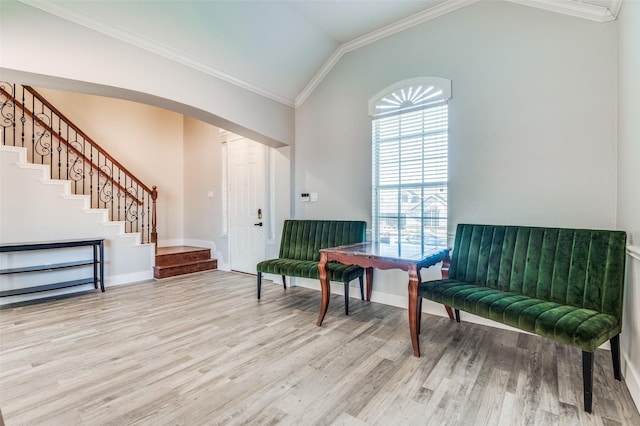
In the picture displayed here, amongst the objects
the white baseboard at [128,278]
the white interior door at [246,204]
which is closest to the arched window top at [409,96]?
the white interior door at [246,204]

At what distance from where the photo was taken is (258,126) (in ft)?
12.9

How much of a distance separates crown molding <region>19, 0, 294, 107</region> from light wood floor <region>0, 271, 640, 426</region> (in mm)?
2689

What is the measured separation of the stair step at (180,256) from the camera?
4.96 m

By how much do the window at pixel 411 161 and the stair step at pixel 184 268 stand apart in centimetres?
338

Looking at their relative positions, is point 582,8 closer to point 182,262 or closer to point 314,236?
point 314,236

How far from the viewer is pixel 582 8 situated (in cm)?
236

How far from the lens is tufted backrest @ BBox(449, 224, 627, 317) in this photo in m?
1.94

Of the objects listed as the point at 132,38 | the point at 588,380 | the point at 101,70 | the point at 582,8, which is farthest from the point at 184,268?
the point at 582,8

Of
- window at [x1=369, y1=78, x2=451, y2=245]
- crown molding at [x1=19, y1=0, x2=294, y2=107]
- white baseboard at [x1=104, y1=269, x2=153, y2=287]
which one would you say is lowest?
white baseboard at [x1=104, y1=269, x2=153, y2=287]

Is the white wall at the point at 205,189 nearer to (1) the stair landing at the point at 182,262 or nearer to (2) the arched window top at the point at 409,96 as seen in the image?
(1) the stair landing at the point at 182,262

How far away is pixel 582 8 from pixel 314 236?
3282 millimetres

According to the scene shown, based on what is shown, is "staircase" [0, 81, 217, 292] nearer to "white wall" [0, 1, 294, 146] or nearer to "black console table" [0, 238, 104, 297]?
"black console table" [0, 238, 104, 297]

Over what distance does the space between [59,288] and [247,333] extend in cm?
294

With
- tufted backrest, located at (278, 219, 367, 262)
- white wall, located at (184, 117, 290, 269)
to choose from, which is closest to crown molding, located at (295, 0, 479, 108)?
white wall, located at (184, 117, 290, 269)
